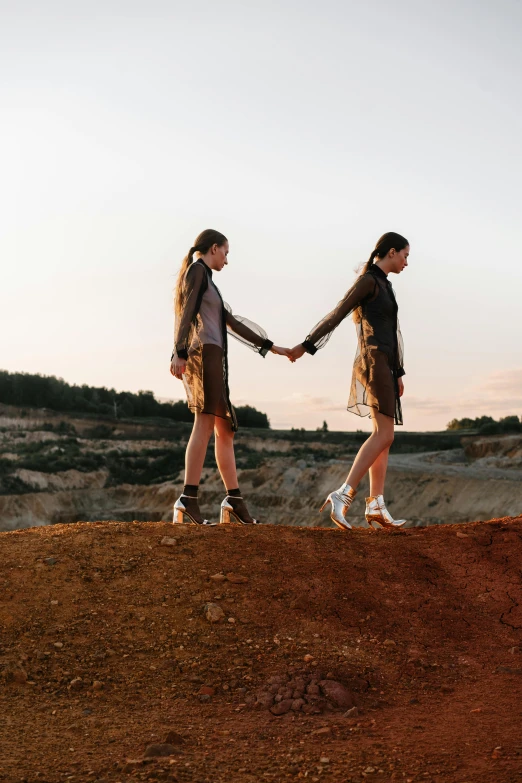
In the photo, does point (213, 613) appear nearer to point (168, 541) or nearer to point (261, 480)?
point (168, 541)

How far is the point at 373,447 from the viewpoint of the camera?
23.7 ft

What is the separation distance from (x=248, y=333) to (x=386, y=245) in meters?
1.42

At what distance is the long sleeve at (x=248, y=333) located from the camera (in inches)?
298

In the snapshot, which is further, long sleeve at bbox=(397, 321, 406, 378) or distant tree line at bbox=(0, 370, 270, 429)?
distant tree line at bbox=(0, 370, 270, 429)

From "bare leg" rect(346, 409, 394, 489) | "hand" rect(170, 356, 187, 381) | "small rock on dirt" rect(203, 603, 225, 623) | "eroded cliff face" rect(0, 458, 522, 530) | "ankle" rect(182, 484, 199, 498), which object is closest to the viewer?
"small rock on dirt" rect(203, 603, 225, 623)

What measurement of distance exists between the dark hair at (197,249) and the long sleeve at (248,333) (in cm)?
46

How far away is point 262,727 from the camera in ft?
14.1

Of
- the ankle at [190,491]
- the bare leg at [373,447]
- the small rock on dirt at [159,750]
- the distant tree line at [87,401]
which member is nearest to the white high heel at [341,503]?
the bare leg at [373,447]

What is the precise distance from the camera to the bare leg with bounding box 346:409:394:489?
7.16m

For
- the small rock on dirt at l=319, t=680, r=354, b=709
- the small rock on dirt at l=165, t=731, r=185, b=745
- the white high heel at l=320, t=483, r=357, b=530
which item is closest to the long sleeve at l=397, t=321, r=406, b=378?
the white high heel at l=320, t=483, r=357, b=530

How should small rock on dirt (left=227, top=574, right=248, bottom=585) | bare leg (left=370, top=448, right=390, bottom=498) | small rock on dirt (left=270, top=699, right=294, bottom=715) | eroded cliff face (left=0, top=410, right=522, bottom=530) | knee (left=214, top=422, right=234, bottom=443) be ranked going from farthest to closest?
eroded cliff face (left=0, top=410, right=522, bottom=530)
bare leg (left=370, top=448, right=390, bottom=498)
knee (left=214, top=422, right=234, bottom=443)
small rock on dirt (left=227, top=574, right=248, bottom=585)
small rock on dirt (left=270, top=699, right=294, bottom=715)

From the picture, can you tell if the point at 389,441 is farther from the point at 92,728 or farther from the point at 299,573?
the point at 92,728

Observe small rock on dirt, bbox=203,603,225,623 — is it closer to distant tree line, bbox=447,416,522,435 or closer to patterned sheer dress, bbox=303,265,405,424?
patterned sheer dress, bbox=303,265,405,424

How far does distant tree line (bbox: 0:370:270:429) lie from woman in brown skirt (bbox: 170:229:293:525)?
52924mm
